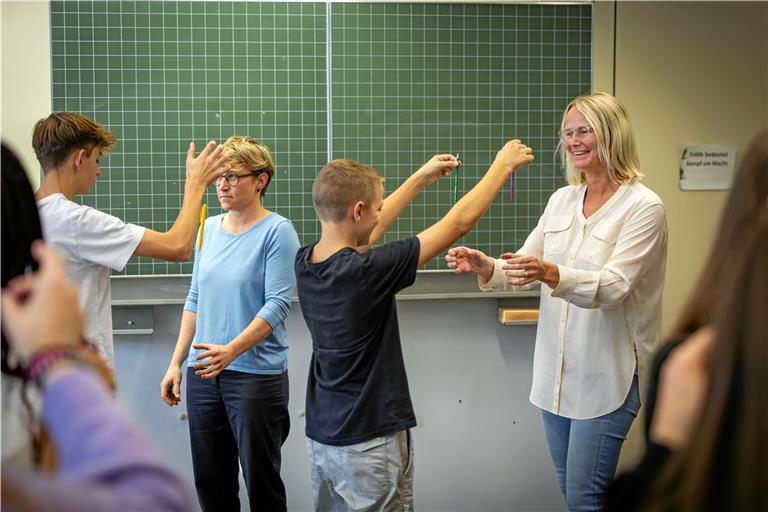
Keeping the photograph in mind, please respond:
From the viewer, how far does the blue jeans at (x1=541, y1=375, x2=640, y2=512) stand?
7.27 feet

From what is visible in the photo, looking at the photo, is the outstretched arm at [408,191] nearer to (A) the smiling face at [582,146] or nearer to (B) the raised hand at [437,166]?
(B) the raised hand at [437,166]

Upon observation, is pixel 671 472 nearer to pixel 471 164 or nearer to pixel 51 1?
pixel 471 164

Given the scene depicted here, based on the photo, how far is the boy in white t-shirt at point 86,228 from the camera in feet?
6.84

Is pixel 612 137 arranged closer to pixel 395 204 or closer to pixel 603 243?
pixel 603 243

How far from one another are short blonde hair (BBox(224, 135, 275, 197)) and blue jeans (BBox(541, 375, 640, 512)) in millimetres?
1233

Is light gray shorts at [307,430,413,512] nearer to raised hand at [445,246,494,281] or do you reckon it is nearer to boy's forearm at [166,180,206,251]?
raised hand at [445,246,494,281]

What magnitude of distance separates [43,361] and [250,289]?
5.52 ft

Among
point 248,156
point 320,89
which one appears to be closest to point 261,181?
point 248,156

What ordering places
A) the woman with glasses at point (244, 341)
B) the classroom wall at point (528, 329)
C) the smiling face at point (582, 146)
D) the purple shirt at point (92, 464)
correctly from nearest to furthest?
1. the purple shirt at point (92, 464)
2. the smiling face at point (582, 146)
3. the woman with glasses at point (244, 341)
4. the classroom wall at point (528, 329)

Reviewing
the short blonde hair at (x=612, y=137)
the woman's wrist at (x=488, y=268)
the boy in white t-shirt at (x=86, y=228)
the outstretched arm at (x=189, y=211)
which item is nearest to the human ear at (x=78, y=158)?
the boy in white t-shirt at (x=86, y=228)

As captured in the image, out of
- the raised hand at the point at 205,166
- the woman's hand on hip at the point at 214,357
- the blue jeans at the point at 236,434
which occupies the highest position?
the raised hand at the point at 205,166

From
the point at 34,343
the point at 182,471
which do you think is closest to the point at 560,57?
the point at 182,471

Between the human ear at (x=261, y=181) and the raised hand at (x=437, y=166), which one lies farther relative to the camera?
the human ear at (x=261, y=181)

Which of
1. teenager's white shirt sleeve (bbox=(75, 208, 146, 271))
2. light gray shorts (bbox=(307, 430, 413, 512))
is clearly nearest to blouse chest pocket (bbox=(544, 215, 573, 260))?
light gray shorts (bbox=(307, 430, 413, 512))
